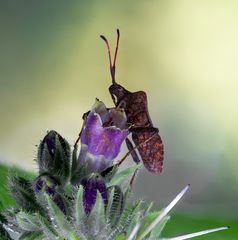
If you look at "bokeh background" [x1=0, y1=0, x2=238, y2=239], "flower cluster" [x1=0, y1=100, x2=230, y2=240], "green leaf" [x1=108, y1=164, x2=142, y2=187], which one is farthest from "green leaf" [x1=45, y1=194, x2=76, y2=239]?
"bokeh background" [x1=0, y1=0, x2=238, y2=239]

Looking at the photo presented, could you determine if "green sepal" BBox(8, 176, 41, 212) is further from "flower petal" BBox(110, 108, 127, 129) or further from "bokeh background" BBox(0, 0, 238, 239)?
"bokeh background" BBox(0, 0, 238, 239)

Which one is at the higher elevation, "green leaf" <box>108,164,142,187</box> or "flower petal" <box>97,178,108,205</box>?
"green leaf" <box>108,164,142,187</box>

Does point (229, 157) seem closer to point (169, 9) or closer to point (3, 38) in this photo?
point (169, 9)

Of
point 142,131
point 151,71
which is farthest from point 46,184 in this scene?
point 151,71

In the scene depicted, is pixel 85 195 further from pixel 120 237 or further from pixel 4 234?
pixel 4 234

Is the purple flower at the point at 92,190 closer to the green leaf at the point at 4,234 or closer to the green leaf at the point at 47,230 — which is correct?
the green leaf at the point at 47,230

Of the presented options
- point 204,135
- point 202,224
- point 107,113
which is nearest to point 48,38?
point 204,135
